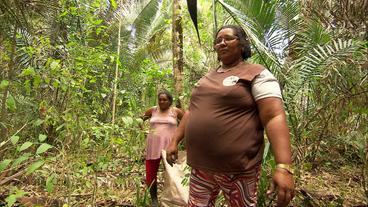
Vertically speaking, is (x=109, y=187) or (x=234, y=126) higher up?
(x=234, y=126)

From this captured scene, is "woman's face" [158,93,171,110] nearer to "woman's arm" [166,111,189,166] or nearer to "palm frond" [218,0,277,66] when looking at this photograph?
"palm frond" [218,0,277,66]

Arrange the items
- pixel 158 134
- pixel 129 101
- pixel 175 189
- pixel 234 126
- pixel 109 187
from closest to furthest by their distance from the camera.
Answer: pixel 234 126 → pixel 175 189 → pixel 158 134 → pixel 109 187 → pixel 129 101

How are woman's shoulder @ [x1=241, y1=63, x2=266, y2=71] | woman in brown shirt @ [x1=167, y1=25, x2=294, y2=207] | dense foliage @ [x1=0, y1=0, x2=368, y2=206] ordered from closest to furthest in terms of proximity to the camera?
woman in brown shirt @ [x1=167, y1=25, x2=294, y2=207] < woman's shoulder @ [x1=241, y1=63, x2=266, y2=71] < dense foliage @ [x1=0, y1=0, x2=368, y2=206]

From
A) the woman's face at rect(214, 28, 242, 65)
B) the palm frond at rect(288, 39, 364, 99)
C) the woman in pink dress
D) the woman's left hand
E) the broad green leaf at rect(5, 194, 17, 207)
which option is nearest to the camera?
the woman's left hand

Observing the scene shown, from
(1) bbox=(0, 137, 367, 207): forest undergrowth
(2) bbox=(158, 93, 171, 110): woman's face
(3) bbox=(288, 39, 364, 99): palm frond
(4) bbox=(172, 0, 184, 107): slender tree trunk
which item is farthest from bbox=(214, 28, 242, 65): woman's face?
(4) bbox=(172, 0, 184, 107): slender tree trunk

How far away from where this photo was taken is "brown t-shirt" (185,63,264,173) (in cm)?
199

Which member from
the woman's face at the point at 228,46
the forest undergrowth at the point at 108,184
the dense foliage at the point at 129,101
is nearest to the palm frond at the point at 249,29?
the dense foliage at the point at 129,101

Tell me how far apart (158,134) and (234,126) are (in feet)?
7.41

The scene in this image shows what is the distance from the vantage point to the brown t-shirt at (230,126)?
199 centimetres

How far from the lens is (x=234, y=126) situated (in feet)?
6.58

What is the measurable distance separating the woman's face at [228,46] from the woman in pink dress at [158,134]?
1988 mm

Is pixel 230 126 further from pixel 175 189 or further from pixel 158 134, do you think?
pixel 158 134

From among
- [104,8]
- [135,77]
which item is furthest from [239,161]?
[135,77]

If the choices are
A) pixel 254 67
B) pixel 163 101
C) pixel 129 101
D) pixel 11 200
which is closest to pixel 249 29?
pixel 254 67
